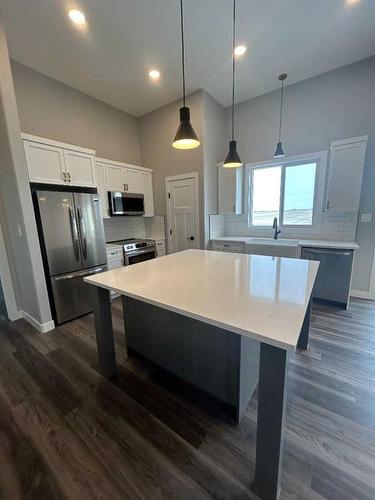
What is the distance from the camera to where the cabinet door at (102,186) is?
3506 mm

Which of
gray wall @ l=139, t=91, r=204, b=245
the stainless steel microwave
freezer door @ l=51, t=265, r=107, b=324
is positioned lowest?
freezer door @ l=51, t=265, r=107, b=324

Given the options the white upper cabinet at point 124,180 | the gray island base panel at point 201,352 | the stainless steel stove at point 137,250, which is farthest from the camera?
the stainless steel stove at point 137,250

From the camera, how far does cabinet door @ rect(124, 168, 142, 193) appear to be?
13.0ft

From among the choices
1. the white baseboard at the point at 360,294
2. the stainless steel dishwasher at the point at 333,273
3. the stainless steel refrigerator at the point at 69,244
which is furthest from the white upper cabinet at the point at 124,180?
the white baseboard at the point at 360,294

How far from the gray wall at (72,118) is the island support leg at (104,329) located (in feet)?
9.20

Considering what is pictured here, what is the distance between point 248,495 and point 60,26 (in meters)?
4.16

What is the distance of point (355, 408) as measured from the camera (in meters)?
1.54

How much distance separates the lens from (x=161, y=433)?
1.40 metres

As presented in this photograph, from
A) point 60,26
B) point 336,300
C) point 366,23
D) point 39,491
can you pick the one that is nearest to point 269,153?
point 366,23

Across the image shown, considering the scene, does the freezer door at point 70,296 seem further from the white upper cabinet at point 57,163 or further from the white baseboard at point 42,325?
the white upper cabinet at point 57,163

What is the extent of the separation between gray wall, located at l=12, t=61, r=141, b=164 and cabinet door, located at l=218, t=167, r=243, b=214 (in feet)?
6.19

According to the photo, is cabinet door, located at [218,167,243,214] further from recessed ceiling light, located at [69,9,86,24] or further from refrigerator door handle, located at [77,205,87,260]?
recessed ceiling light, located at [69,9,86,24]

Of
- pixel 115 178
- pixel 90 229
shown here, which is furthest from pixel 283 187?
pixel 90 229

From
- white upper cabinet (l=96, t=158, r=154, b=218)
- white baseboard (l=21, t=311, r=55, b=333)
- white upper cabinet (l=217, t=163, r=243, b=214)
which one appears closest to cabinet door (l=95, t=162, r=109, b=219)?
white upper cabinet (l=96, t=158, r=154, b=218)
